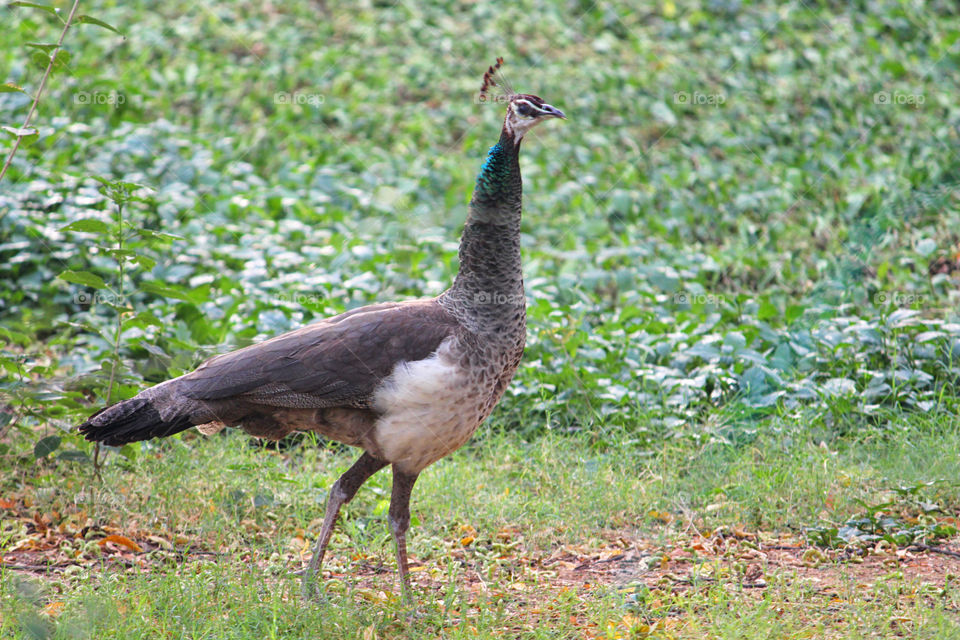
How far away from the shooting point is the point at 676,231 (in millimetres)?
8125

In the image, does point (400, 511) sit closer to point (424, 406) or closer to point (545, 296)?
point (424, 406)

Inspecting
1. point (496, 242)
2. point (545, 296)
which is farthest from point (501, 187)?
point (545, 296)

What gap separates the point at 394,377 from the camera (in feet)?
12.9

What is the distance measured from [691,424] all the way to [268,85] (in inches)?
272

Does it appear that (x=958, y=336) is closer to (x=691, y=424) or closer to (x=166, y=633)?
(x=691, y=424)

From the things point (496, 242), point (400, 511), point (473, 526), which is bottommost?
point (473, 526)

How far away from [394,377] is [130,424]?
3.50ft

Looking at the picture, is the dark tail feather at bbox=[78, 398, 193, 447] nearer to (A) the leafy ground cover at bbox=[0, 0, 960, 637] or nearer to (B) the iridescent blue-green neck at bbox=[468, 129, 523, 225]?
(A) the leafy ground cover at bbox=[0, 0, 960, 637]

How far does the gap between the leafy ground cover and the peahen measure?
0.58 meters

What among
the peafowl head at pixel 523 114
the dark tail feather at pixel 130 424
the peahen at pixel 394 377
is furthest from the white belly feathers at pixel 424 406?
the peafowl head at pixel 523 114

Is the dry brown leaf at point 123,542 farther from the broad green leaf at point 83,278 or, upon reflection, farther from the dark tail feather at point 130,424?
the broad green leaf at point 83,278

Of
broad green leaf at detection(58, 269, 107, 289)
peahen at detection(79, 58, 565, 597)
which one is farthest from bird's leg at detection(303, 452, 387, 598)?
broad green leaf at detection(58, 269, 107, 289)

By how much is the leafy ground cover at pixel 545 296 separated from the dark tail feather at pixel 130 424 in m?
0.60

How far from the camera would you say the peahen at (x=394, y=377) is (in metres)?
→ 3.92
